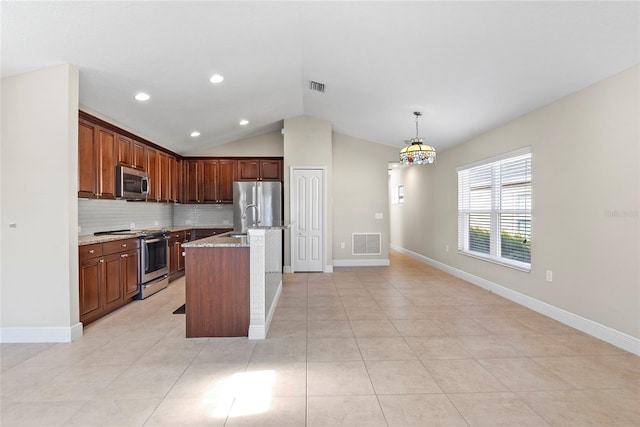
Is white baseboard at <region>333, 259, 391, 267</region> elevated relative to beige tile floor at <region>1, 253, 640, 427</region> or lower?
elevated

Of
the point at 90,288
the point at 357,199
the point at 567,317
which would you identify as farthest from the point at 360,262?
the point at 90,288

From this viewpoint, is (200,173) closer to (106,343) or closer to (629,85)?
(106,343)

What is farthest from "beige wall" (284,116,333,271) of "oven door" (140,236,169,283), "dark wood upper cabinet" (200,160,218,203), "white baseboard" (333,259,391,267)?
"oven door" (140,236,169,283)

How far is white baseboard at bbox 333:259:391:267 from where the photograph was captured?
709 cm

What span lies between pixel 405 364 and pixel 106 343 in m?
2.71

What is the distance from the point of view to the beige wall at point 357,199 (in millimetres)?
7098

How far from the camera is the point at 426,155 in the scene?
4.46 m

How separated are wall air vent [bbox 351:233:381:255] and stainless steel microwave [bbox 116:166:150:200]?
415 centimetres

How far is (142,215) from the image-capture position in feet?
18.8

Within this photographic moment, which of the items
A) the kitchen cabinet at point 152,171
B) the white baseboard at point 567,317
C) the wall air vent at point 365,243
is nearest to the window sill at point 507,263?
the white baseboard at point 567,317

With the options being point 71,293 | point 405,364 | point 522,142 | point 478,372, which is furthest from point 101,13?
point 522,142

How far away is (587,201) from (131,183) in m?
5.56

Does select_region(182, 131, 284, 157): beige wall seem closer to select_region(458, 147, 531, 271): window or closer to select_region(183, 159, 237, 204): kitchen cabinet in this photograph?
select_region(183, 159, 237, 204): kitchen cabinet

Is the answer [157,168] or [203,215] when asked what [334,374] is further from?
[203,215]
